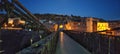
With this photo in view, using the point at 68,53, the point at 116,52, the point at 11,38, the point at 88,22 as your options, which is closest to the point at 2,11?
the point at 11,38

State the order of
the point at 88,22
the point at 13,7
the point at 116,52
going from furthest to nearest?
the point at 88,22 < the point at 116,52 < the point at 13,7

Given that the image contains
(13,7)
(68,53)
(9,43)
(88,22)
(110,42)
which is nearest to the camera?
(13,7)

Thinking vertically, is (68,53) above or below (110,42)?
below

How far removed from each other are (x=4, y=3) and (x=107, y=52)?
949 cm

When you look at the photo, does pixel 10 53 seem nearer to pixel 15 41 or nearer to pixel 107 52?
pixel 15 41

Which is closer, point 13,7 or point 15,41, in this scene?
point 13,7

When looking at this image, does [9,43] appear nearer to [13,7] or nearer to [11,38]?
[11,38]

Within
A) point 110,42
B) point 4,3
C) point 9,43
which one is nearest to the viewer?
point 4,3

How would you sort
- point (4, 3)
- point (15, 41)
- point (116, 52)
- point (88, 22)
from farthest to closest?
point (88, 22)
point (116, 52)
point (15, 41)
point (4, 3)

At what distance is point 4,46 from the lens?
4.41m

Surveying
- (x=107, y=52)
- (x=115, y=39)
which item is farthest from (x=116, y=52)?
(x=107, y=52)

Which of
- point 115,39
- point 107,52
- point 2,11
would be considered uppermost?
point 2,11

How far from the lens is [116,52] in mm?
10797

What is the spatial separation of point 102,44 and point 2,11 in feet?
35.7
